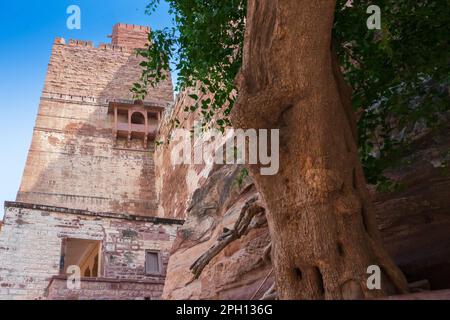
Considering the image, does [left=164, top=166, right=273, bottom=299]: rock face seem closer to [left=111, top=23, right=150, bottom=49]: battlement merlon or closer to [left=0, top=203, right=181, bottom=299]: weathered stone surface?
[left=0, top=203, right=181, bottom=299]: weathered stone surface

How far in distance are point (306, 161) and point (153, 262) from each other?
1033 cm

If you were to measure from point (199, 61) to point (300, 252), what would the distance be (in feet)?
9.87

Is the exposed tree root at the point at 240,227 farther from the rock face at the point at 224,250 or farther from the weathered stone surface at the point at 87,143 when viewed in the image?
the weathered stone surface at the point at 87,143

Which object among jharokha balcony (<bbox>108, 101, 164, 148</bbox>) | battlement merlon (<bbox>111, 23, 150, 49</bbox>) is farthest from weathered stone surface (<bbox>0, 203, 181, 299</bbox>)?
battlement merlon (<bbox>111, 23, 150, 49</bbox>)

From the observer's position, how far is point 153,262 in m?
14.2

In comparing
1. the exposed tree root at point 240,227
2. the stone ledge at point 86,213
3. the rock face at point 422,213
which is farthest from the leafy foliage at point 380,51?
the stone ledge at point 86,213

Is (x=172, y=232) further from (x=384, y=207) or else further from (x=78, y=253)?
(x=384, y=207)

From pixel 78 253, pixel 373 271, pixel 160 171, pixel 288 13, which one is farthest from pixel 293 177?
pixel 160 171

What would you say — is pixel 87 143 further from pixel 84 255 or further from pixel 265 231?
pixel 265 231

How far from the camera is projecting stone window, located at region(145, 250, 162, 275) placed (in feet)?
46.4

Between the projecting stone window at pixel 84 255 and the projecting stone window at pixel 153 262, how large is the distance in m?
1.29

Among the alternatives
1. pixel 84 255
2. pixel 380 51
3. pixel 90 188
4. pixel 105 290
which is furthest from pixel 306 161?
pixel 90 188

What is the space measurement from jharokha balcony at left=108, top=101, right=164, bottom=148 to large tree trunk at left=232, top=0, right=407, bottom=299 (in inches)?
723

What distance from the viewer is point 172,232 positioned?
14.9 meters
